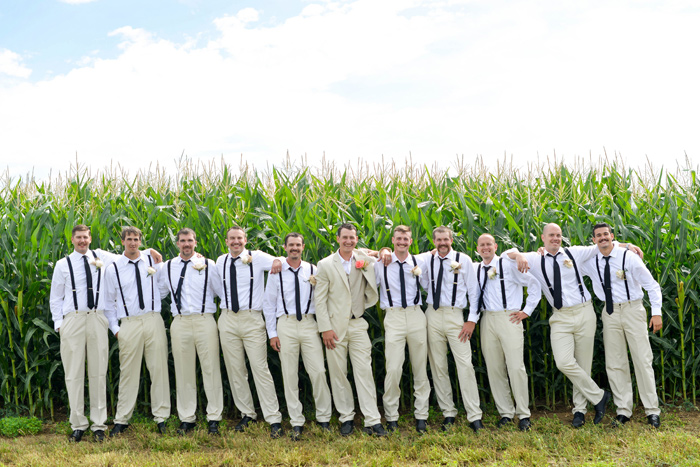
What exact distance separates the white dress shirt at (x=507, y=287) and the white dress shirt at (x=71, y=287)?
4058mm

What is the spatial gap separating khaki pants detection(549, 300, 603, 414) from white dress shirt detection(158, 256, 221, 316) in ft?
12.2

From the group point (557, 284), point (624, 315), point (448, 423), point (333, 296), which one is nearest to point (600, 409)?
point (624, 315)

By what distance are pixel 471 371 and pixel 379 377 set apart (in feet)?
4.12

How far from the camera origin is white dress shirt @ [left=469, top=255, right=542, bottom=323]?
18.9 feet

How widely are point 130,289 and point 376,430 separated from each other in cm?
306

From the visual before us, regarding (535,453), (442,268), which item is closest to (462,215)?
(442,268)

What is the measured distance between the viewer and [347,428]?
228 inches

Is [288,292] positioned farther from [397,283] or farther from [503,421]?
[503,421]

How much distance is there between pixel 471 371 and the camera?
5.82 m

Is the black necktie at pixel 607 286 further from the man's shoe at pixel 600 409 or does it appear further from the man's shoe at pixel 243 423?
the man's shoe at pixel 243 423

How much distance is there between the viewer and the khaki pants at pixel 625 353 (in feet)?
19.1

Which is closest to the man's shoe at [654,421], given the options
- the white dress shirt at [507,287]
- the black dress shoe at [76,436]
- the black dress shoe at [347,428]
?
the white dress shirt at [507,287]

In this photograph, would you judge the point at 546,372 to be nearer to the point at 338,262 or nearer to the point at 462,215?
the point at 462,215

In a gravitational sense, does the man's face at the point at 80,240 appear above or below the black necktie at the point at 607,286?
above
